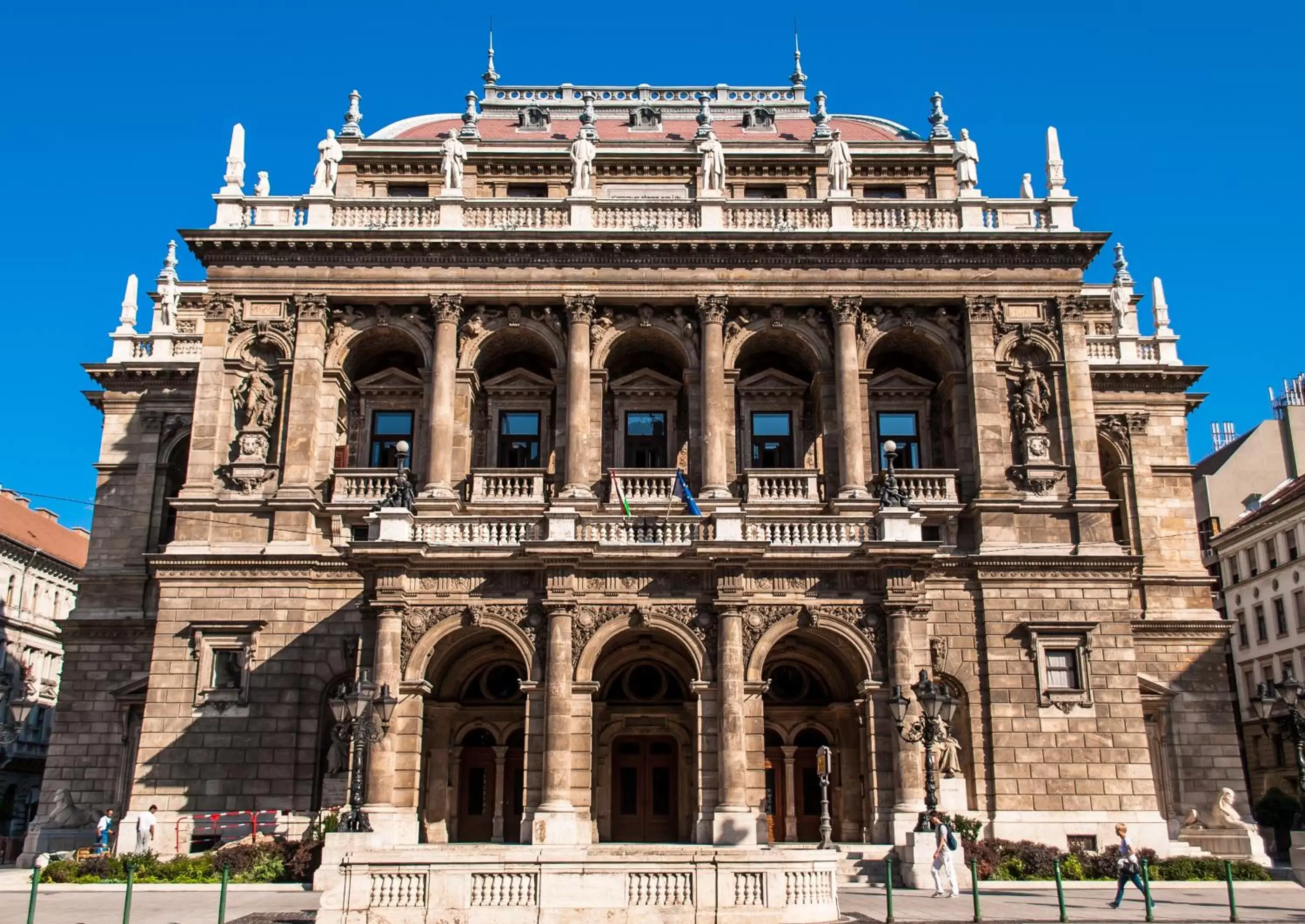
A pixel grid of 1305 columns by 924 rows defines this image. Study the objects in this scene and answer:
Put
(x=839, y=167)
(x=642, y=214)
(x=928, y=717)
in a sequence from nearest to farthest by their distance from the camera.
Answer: (x=928, y=717)
(x=642, y=214)
(x=839, y=167)

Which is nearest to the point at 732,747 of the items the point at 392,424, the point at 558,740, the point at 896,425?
the point at 558,740

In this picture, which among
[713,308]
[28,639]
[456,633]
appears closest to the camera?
[456,633]

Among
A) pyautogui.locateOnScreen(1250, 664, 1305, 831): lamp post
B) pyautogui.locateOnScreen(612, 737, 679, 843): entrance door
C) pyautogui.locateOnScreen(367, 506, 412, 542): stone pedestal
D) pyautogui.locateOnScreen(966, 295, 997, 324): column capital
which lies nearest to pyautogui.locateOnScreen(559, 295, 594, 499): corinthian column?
pyautogui.locateOnScreen(367, 506, 412, 542): stone pedestal

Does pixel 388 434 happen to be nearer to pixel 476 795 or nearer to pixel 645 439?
pixel 645 439

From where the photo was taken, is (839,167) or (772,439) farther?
(839,167)

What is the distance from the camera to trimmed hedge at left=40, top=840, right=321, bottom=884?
29.4m

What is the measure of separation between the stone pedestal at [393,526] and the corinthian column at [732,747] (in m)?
8.67

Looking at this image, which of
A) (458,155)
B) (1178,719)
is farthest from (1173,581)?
(458,155)

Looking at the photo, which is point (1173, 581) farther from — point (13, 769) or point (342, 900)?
point (13, 769)

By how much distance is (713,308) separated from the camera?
3894 cm

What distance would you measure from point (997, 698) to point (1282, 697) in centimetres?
908

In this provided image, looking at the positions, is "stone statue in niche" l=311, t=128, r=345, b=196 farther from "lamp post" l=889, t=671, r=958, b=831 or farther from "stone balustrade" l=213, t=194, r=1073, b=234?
"lamp post" l=889, t=671, r=958, b=831

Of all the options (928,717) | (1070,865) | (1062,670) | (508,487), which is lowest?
(1070,865)

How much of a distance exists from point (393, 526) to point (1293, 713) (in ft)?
73.1
